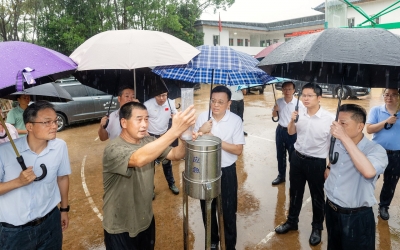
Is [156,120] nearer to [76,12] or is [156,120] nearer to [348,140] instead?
[348,140]

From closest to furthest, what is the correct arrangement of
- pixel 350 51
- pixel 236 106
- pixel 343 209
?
pixel 350 51, pixel 343 209, pixel 236 106

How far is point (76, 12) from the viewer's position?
15.8 meters

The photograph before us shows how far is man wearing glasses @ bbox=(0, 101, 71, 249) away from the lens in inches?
84.3

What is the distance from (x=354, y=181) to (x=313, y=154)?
3.24ft

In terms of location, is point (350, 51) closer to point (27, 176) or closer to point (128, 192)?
point (128, 192)

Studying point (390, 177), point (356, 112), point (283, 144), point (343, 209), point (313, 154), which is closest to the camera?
point (356, 112)

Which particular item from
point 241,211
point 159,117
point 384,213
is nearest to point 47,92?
point 159,117

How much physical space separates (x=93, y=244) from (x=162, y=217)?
3.33 ft

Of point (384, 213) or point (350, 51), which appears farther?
point (384, 213)

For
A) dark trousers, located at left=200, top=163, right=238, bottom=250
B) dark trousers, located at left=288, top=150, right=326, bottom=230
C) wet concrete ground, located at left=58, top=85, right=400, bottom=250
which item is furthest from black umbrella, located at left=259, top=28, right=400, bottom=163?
wet concrete ground, located at left=58, top=85, right=400, bottom=250

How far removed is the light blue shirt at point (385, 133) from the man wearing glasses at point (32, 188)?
12.8 ft

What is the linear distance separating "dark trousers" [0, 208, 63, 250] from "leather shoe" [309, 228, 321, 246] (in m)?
2.90

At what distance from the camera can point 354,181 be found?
7.83 ft

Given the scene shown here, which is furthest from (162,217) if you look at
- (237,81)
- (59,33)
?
(59,33)
